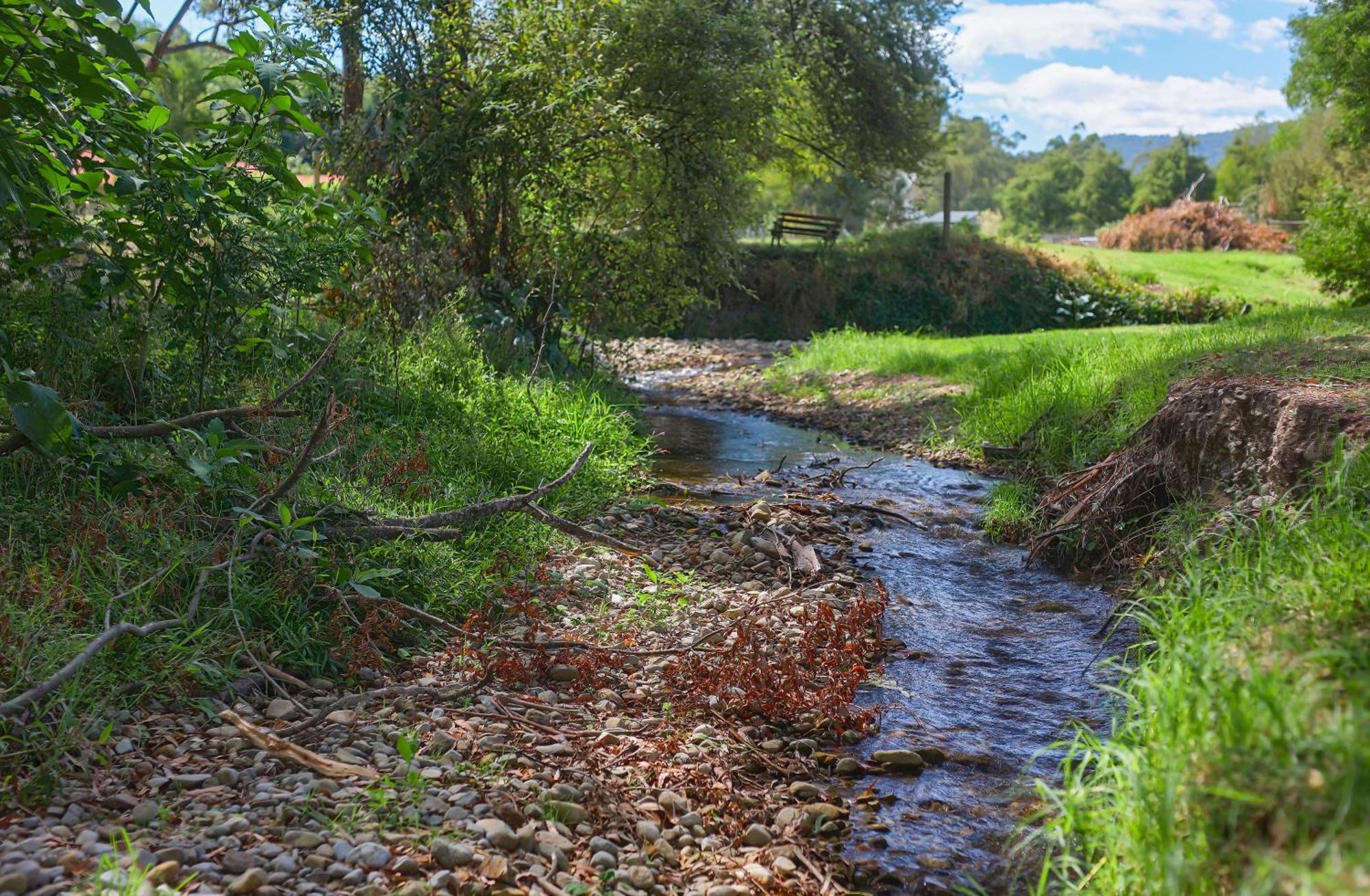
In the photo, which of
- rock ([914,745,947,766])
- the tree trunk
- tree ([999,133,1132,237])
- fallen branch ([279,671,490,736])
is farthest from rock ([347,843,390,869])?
tree ([999,133,1132,237])

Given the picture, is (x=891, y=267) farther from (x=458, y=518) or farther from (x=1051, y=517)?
(x=458, y=518)

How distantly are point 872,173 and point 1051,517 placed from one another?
19.8m

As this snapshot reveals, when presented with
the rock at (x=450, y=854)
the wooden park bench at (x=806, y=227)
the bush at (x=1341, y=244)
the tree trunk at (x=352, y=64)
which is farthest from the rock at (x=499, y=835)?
the wooden park bench at (x=806, y=227)

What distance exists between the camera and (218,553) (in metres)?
4.46

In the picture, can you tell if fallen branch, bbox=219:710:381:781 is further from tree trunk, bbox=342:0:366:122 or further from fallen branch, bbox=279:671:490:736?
tree trunk, bbox=342:0:366:122

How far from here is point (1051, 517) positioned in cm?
774

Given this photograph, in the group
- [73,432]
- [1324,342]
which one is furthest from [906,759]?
[1324,342]

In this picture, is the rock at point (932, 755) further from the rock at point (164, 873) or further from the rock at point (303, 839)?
the rock at point (164, 873)

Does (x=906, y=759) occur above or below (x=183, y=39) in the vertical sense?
below

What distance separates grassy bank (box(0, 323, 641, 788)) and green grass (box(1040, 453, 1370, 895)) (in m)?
3.05

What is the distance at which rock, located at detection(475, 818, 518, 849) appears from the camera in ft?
10.6

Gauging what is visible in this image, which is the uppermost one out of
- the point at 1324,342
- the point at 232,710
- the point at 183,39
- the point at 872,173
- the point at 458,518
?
the point at 183,39

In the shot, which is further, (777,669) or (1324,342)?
(1324,342)

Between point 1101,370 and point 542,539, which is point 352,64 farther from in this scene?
point 1101,370
